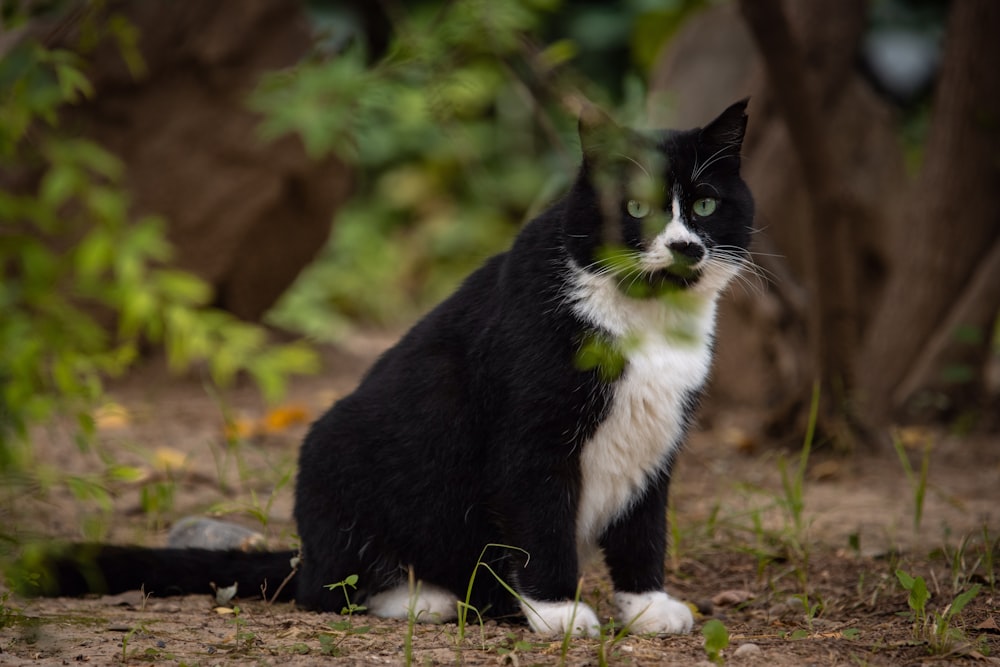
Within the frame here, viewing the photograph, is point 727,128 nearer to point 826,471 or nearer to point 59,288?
point 826,471

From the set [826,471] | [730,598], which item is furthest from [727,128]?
[826,471]

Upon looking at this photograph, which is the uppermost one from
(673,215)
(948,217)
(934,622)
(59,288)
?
(948,217)

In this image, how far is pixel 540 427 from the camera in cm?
249

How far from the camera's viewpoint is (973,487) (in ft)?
13.7

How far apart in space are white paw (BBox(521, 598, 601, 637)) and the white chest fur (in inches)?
8.1

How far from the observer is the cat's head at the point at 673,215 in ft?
8.02

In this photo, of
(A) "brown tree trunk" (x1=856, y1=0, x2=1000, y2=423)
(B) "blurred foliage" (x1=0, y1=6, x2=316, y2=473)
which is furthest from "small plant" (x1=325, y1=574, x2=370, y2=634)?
(A) "brown tree trunk" (x1=856, y1=0, x2=1000, y2=423)

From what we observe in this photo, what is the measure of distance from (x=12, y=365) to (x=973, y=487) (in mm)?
3354

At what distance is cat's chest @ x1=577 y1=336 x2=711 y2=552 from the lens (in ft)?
8.20

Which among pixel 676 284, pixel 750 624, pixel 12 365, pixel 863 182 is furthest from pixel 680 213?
pixel 863 182

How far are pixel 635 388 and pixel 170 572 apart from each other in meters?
1.28

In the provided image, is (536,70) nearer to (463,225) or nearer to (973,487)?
(973,487)

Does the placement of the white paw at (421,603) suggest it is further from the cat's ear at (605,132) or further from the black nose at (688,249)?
the cat's ear at (605,132)

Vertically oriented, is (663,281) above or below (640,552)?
above
